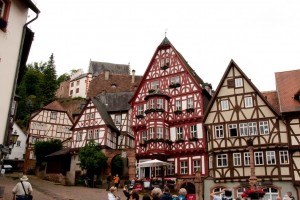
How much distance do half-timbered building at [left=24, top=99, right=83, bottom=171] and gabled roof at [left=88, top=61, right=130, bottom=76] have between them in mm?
34225

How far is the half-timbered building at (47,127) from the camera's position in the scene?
176 feet

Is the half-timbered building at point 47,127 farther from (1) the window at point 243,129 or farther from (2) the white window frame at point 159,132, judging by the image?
(1) the window at point 243,129

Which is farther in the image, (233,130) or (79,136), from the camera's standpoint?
(79,136)

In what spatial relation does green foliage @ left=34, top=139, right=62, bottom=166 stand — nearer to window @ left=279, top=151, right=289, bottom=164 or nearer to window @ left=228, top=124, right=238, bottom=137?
window @ left=228, top=124, right=238, bottom=137

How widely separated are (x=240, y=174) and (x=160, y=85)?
14.0 metres

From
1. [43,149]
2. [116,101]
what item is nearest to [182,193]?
[116,101]

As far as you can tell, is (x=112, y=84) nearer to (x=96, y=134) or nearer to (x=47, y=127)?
(x=47, y=127)

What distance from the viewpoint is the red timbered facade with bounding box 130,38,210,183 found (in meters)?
36.2

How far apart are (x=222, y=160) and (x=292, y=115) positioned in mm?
7651

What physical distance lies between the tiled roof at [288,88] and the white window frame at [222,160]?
22.5 ft

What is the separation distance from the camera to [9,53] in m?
16.7

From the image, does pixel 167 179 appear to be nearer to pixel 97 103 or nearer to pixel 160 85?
pixel 160 85

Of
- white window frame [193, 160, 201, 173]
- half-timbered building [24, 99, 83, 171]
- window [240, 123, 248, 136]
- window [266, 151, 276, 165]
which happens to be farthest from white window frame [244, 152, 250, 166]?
half-timbered building [24, 99, 83, 171]

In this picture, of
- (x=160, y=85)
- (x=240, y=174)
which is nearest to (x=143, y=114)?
(x=160, y=85)
